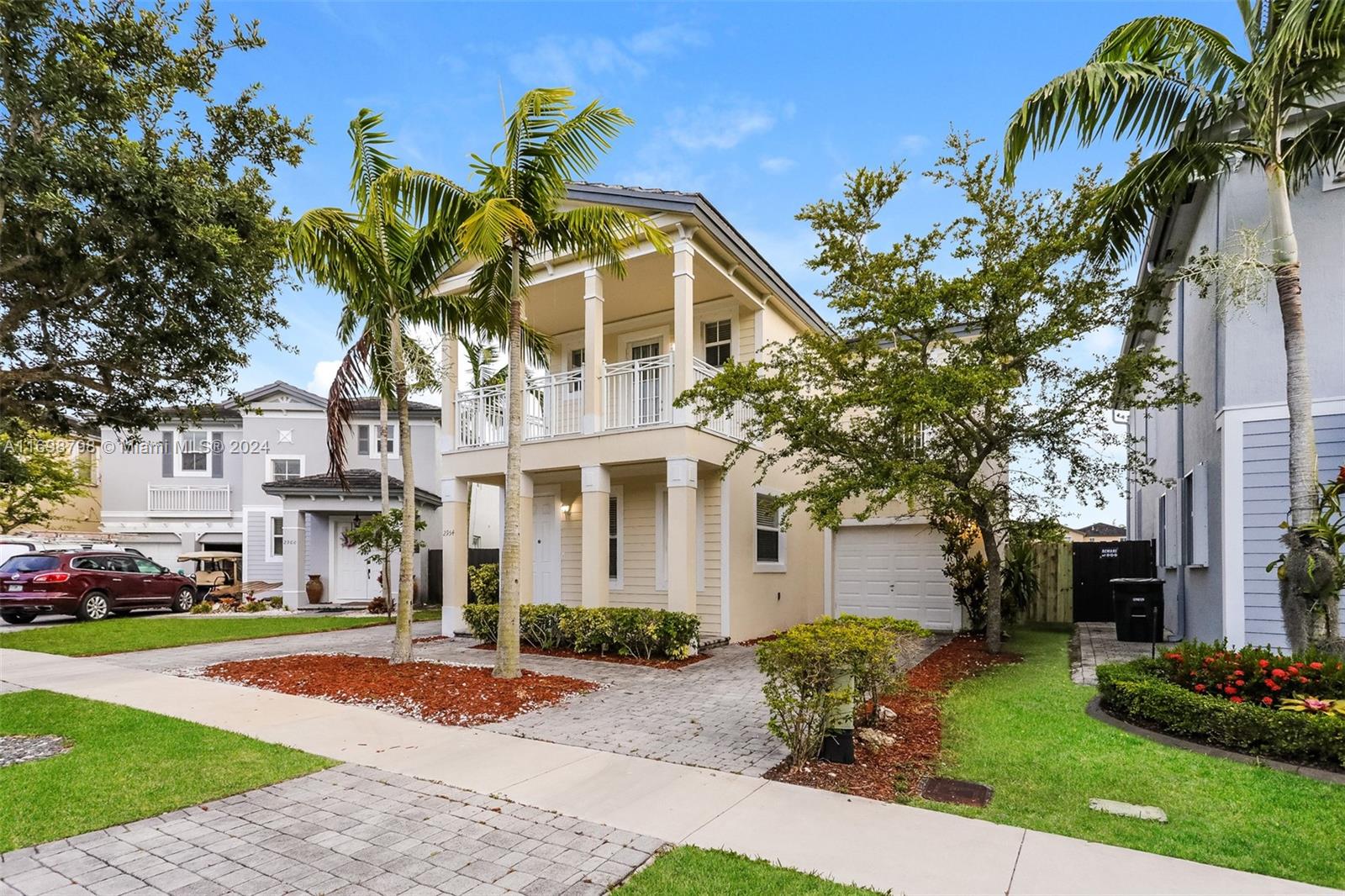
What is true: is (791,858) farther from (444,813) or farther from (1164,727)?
(1164,727)

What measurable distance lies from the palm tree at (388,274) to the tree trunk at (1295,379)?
8747mm

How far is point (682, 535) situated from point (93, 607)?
15.1m

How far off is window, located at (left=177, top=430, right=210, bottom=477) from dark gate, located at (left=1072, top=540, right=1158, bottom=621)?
2757cm

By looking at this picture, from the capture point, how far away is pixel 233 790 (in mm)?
4902

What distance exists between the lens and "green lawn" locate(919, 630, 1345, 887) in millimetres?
3902

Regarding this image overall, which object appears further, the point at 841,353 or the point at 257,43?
the point at 841,353

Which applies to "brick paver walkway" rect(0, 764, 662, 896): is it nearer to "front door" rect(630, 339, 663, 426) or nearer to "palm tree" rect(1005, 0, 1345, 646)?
"palm tree" rect(1005, 0, 1345, 646)

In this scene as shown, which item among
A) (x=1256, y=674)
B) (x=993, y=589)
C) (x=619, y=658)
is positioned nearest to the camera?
(x=1256, y=674)

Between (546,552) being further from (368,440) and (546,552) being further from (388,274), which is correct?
(368,440)

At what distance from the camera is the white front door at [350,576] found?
Answer: 66.8 ft

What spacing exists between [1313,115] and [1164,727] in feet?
22.0

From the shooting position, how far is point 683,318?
11234 mm

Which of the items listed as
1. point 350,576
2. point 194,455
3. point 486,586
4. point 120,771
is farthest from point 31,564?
point 120,771

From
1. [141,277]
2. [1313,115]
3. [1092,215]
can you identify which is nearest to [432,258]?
[141,277]
